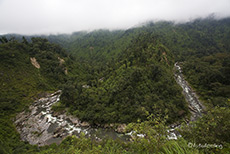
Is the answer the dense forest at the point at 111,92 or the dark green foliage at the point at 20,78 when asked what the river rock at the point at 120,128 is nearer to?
the dense forest at the point at 111,92

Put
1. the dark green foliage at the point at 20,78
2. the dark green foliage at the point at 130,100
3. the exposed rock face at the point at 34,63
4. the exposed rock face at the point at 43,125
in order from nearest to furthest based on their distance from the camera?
1. the exposed rock face at the point at 43,125
2. the dark green foliage at the point at 130,100
3. the dark green foliage at the point at 20,78
4. the exposed rock face at the point at 34,63

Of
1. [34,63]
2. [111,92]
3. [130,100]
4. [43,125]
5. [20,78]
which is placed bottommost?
[43,125]

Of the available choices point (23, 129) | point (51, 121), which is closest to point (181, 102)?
point (51, 121)

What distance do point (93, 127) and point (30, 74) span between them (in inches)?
1860

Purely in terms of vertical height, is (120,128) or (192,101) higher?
(120,128)

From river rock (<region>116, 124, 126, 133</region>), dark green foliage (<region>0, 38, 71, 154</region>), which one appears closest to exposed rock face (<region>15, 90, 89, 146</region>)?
dark green foliage (<region>0, 38, 71, 154</region>)

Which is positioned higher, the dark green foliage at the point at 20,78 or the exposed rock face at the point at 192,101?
the dark green foliage at the point at 20,78

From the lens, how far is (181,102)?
34438mm

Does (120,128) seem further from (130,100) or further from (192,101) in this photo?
(192,101)

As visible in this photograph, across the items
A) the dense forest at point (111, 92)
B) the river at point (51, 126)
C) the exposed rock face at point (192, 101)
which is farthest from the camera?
the exposed rock face at point (192, 101)

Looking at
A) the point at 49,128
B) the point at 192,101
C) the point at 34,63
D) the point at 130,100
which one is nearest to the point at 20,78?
the point at 34,63

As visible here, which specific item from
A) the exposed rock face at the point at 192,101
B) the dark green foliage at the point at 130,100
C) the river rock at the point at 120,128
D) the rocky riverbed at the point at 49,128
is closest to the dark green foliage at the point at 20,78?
the rocky riverbed at the point at 49,128

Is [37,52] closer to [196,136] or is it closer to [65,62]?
[65,62]

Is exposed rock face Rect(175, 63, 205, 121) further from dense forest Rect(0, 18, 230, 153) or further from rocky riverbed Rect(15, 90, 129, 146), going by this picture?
rocky riverbed Rect(15, 90, 129, 146)
